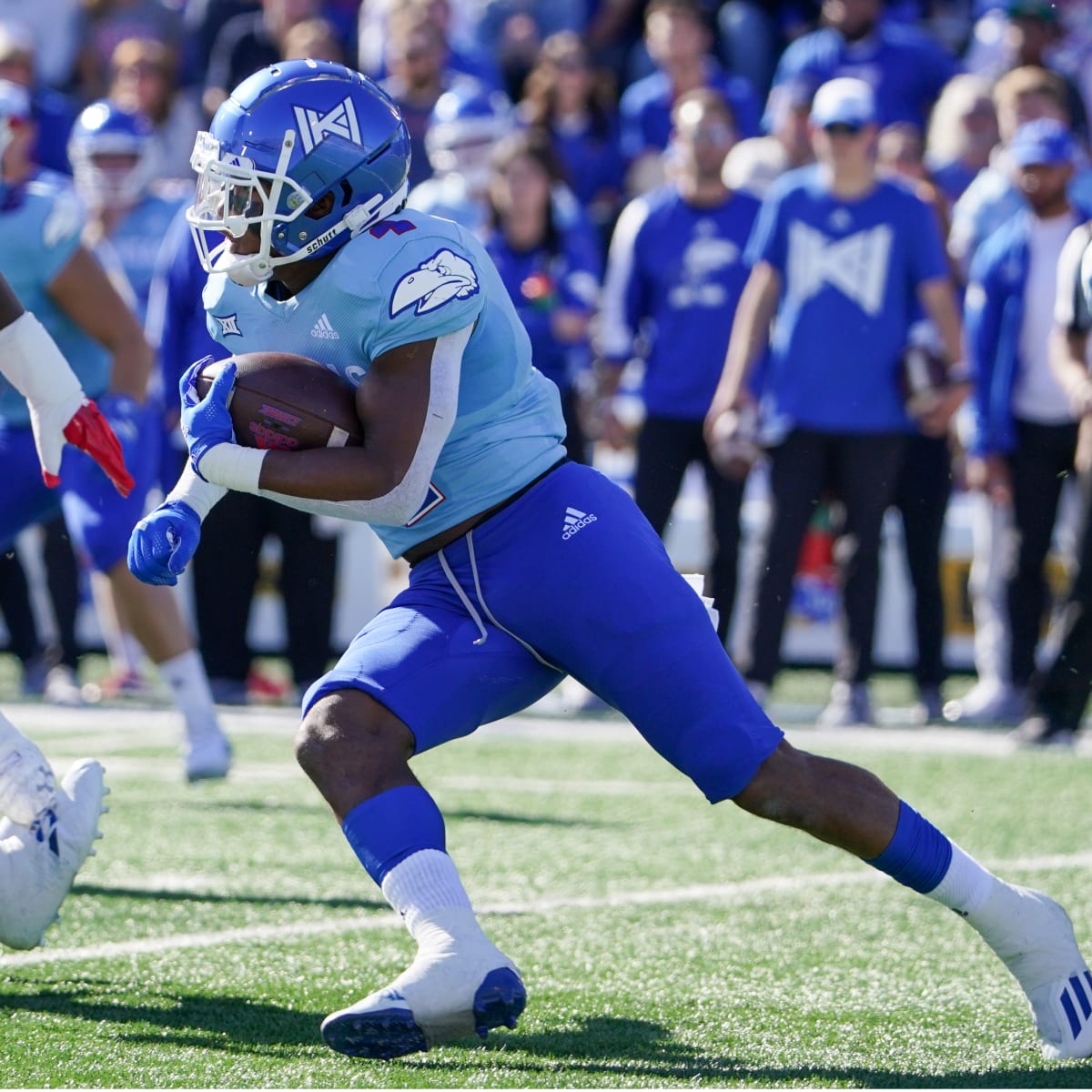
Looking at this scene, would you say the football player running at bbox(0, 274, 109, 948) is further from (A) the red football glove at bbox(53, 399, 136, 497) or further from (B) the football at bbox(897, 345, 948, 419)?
(B) the football at bbox(897, 345, 948, 419)

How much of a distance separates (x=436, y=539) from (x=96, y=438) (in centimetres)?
88

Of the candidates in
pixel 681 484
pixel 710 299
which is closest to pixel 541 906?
pixel 681 484

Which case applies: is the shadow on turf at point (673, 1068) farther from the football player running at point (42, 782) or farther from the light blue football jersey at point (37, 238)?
the light blue football jersey at point (37, 238)

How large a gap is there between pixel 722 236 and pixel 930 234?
87 cm

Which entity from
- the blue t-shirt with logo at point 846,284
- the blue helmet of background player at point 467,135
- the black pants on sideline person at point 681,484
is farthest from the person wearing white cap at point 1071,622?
the blue helmet of background player at point 467,135

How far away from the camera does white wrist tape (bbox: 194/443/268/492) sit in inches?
129

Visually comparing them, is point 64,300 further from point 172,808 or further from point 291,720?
point 291,720

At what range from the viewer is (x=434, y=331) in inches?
131

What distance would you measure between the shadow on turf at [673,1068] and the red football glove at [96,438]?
4.39 ft

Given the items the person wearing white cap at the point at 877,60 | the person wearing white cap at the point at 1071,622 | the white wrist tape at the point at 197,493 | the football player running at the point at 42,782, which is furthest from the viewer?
the person wearing white cap at the point at 877,60

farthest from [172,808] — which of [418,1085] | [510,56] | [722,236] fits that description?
[510,56]

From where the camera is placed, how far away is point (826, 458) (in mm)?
7801

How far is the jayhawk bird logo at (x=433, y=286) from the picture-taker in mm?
3301

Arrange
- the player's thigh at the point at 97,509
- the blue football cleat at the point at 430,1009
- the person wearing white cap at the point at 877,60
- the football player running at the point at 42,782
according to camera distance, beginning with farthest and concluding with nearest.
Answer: the person wearing white cap at the point at 877,60
the player's thigh at the point at 97,509
the football player running at the point at 42,782
the blue football cleat at the point at 430,1009
